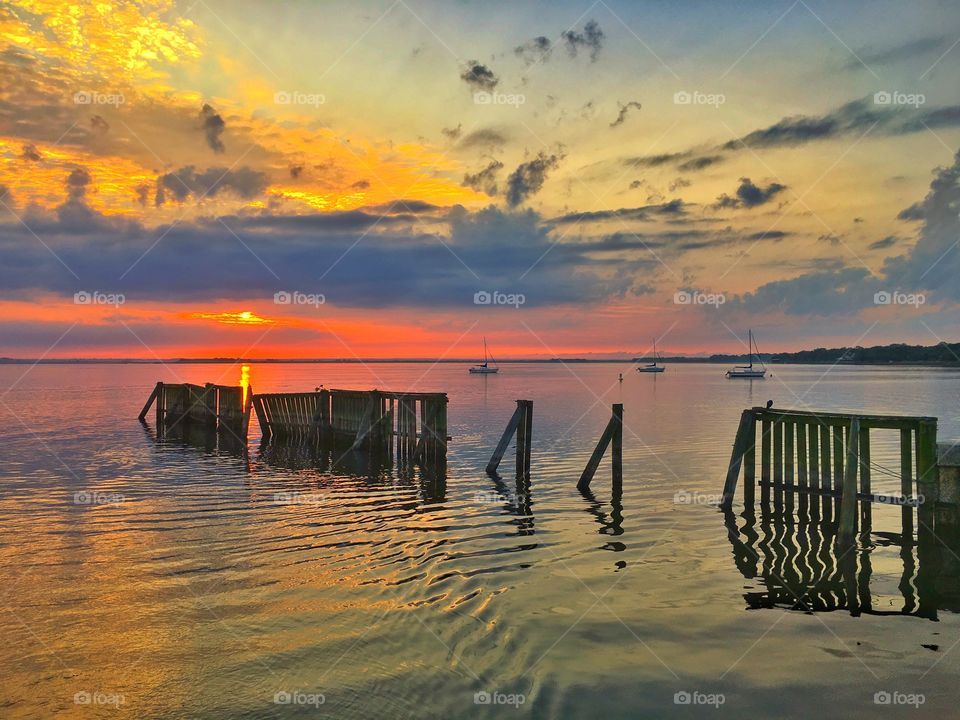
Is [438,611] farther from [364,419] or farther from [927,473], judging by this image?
[364,419]

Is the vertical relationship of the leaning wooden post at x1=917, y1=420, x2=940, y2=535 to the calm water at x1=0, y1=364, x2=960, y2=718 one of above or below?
above

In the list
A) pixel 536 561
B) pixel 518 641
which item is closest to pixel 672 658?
pixel 518 641

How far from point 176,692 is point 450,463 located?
68.6 feet

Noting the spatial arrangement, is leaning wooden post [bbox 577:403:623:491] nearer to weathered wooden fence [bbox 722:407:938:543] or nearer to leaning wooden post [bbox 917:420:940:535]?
weathered wooden fence [bbox 722:407:938:543]

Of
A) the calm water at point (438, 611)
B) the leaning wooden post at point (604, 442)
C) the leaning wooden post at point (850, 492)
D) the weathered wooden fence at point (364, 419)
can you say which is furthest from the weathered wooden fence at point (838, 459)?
the weathered wooden fence at point (364, 419)

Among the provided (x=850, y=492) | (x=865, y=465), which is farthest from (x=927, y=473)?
(x=850, y=492)

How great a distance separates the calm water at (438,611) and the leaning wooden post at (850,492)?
0.53m

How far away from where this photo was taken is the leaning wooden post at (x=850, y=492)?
14.4 meters

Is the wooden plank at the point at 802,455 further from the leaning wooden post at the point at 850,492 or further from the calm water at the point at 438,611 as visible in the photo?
the leaning wooden post at the point at 850,492

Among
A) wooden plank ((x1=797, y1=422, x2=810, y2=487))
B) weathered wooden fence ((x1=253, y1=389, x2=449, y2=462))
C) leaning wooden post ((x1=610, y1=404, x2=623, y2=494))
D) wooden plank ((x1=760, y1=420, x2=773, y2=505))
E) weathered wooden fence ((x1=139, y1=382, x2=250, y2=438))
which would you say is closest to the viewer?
wooden plank ((x1=797, y1=422, x2=810, y2=487))

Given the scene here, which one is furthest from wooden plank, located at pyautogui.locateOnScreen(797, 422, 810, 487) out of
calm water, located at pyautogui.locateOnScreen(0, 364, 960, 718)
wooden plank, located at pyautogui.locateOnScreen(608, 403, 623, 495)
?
wooden plank, located at pyautogui.locateOnScreen(608, 403, 623, 495)

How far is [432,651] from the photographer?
30.5 ft

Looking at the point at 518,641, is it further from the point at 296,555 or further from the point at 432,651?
the point at 296,555

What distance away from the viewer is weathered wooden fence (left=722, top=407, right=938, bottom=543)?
1458cm
